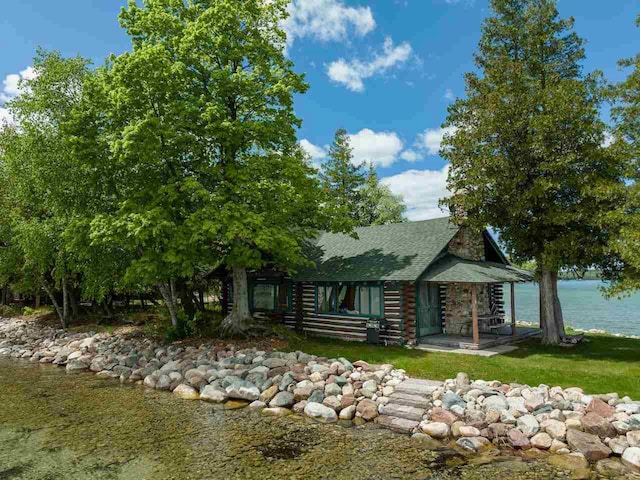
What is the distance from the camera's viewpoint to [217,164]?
53.8ft

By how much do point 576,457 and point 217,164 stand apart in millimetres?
13726

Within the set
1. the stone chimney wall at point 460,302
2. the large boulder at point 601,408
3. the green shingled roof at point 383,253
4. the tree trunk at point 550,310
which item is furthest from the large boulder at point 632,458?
the stone chimney wall at point 460,302

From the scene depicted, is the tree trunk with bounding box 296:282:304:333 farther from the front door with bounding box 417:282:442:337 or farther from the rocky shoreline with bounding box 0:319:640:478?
the front door with bounding box 417:282:442:337

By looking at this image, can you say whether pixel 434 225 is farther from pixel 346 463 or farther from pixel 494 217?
pixel 346 463

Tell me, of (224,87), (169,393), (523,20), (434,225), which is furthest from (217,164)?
(523,20)

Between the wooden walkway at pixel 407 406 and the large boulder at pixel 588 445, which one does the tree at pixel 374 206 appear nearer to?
the wooden walkway at pixel 407 406

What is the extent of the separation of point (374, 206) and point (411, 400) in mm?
31638

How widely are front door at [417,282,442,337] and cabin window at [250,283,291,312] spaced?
19.6 feet

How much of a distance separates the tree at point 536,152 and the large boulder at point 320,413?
9.52m

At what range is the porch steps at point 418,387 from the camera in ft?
34.0

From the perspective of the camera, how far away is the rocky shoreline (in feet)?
26.0

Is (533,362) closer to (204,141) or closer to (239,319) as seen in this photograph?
(239,319)

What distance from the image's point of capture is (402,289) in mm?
16422

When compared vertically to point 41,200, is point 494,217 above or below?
below
